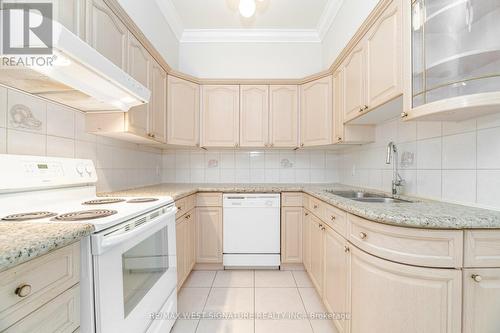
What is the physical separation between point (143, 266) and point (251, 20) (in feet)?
9.15

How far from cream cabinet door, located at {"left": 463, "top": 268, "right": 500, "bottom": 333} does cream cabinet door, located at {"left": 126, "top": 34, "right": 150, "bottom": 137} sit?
2008mm

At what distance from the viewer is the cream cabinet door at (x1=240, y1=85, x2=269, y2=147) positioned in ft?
8.39

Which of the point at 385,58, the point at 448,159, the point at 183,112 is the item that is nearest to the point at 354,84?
the point at 385,58

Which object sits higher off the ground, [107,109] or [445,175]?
[107,109]

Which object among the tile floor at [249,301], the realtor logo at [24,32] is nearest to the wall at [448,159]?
A: the tile floor at [249,301]

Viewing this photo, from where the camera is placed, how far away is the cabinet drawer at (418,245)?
882 mm

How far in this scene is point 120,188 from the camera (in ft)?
6.22

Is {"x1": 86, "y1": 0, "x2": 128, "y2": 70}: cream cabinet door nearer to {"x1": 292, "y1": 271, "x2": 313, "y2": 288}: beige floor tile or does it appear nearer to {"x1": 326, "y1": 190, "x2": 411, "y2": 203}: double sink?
{"x1": 326, "y1": 190, "x2": 411, "y2": 203}: double sink

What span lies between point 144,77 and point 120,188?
967 millimetres

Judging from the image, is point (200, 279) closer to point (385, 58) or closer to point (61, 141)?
point (61, 141)

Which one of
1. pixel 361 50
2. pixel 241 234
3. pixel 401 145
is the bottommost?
pixel 241 234

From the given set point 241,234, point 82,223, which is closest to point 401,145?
point 241,234

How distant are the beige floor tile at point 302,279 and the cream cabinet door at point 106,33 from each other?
2313 mm

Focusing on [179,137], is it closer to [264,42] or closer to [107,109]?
[107,109]
